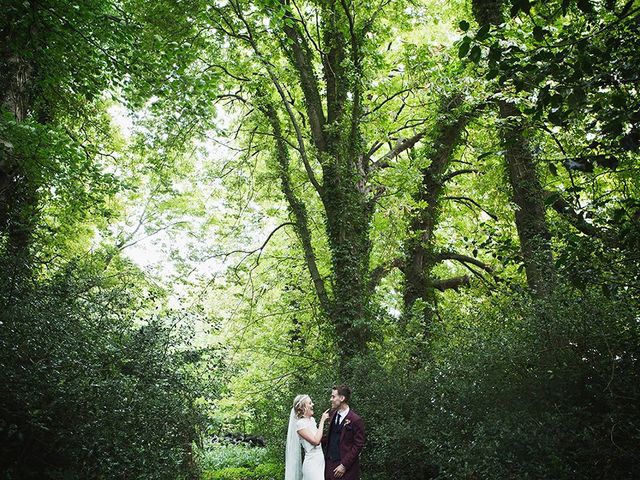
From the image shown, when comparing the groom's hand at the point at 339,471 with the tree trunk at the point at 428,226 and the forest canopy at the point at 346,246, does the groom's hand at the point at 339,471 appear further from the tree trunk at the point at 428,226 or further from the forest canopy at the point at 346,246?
the tree trunk at the point at 428,226

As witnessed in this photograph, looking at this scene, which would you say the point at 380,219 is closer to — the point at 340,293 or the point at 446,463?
the point at 340,293

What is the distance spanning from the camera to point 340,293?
12.9 m

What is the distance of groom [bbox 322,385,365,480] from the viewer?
7.09m

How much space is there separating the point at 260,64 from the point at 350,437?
833cm

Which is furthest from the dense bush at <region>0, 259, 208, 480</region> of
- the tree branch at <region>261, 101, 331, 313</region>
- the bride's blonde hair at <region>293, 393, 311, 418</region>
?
the tree branch at <region>261, 101, 331, 313</region>

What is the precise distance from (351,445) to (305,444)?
2.41ft

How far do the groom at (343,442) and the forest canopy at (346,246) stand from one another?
3.79 ft

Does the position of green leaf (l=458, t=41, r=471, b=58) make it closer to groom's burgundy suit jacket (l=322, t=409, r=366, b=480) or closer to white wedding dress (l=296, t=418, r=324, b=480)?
groom's burgundy suit jacket (l=322, t=409, r=366, b=480)

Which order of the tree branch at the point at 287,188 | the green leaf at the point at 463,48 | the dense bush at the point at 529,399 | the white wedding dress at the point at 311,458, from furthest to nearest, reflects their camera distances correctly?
1. the tree branch at the point at 287,188
2. the white wedding dress at the point at 311,458
3. the dense bush at the point at 529,399
4. the green leaf at the point at 463,48

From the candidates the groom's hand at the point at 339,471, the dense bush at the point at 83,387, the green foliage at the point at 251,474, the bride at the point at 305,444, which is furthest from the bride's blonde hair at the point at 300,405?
the green foliage at the point at 251,474

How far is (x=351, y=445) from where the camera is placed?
720 centimetres

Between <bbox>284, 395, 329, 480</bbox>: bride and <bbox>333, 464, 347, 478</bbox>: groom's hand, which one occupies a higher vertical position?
<bbox>284, 395, 329, 480</bbox>: bride

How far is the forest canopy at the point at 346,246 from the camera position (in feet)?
19.3

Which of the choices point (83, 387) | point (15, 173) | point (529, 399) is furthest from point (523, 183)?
point (15, 173)
